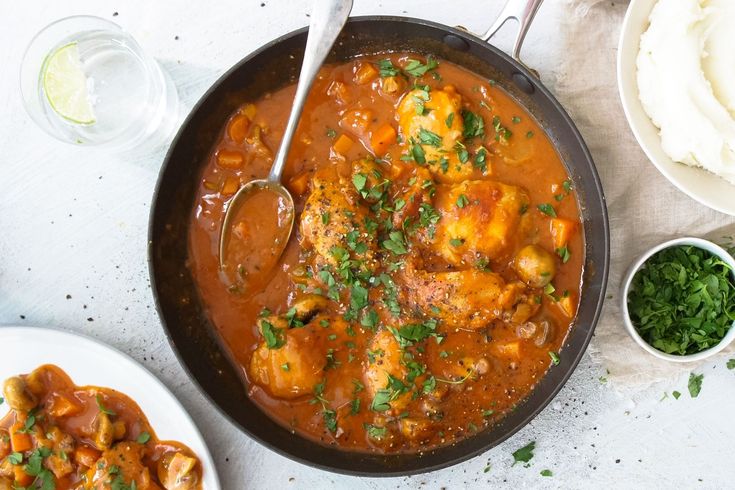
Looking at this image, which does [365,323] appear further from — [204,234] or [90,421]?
[90,421]

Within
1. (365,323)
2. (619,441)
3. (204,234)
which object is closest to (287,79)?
(204,234)

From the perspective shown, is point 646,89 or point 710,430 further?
point 710,430

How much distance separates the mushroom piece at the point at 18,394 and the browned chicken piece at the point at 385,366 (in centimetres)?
202

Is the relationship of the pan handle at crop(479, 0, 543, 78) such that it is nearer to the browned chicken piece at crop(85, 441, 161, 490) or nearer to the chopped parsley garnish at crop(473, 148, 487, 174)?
the chopped parsley garnish at crop(473, 148, 487, 174)

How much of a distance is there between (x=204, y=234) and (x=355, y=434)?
149 cm

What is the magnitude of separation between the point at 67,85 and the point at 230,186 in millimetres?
1256

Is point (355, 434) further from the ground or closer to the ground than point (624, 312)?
closer to the ground

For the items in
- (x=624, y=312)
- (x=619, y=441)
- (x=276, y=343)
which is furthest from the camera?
(x=619, y=441)

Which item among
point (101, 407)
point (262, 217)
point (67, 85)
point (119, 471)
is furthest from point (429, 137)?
point (119, 471)

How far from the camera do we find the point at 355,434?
13.1 feet

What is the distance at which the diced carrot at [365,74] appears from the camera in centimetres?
403

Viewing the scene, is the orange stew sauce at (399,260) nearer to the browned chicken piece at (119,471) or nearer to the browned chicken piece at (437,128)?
the browned chicken piece at (437,128)

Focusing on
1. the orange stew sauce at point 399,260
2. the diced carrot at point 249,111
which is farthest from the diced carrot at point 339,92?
the diced carrot at point 249,111

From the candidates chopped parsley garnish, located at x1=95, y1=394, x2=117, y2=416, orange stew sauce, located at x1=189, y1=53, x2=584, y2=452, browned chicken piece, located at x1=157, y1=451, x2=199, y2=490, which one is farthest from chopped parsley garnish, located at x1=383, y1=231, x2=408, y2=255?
chopped parsley garnish, located at x1=95, y1=394, x2=117, y2=416
